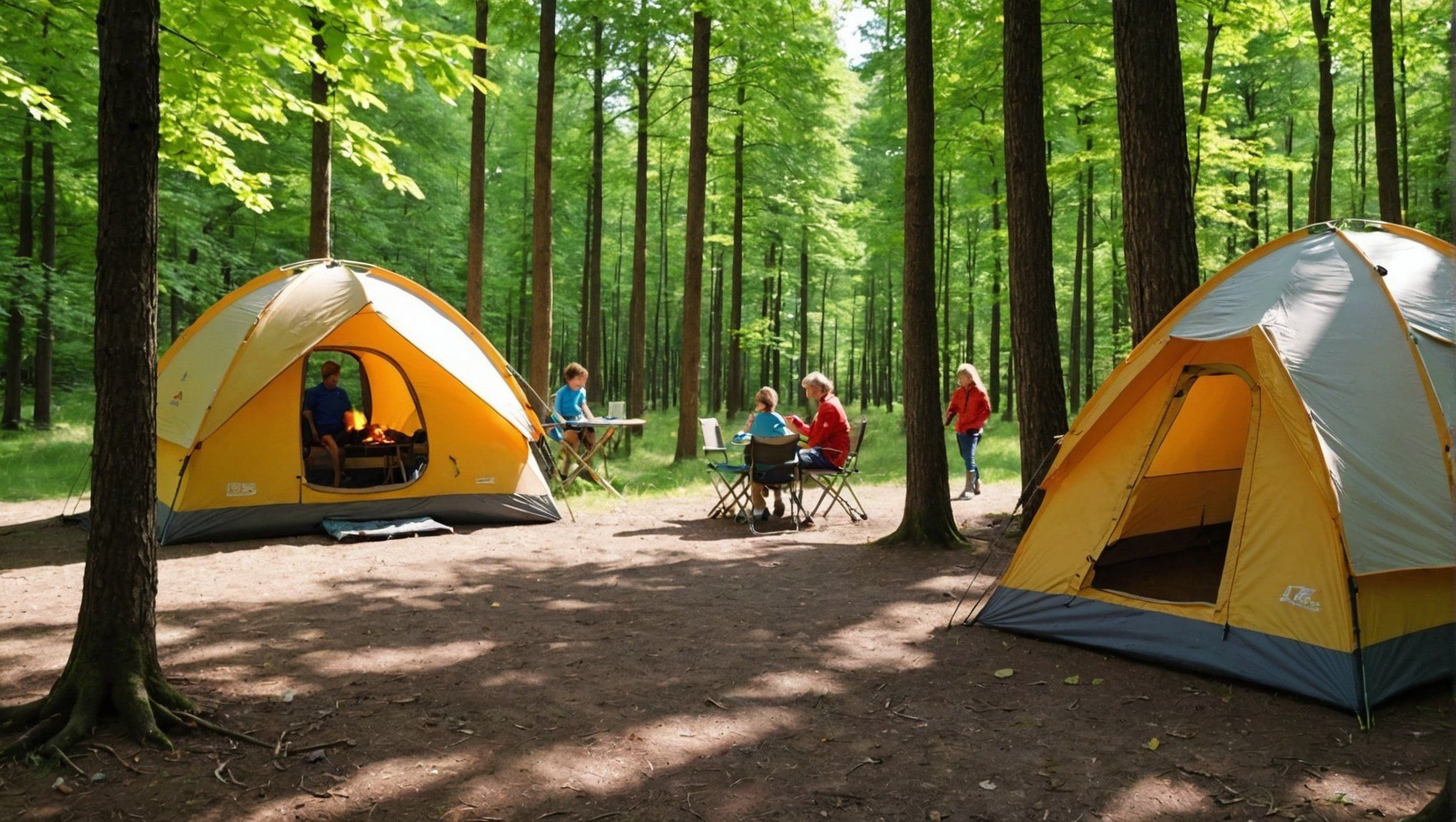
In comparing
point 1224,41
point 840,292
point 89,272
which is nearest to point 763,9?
point 1224,41

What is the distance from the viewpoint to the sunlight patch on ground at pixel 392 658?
455 cm

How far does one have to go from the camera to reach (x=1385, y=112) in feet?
31.7

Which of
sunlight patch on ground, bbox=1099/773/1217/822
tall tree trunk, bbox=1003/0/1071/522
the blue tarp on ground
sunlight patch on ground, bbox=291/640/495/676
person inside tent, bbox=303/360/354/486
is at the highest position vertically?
tall tree trunk, bbox=1003/0/1071/522

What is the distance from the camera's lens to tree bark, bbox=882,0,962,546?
7.71 meters

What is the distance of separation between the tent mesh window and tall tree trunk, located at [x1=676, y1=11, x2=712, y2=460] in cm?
764

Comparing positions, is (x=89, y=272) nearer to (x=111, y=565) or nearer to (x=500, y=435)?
(x=500, y=435)

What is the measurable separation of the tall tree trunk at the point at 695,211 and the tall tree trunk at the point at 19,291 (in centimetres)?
1038

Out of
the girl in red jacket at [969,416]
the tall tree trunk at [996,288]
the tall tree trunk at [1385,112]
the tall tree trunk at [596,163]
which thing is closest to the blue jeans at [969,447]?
the girl in red jacket at [969,416]

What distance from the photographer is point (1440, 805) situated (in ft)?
8.70

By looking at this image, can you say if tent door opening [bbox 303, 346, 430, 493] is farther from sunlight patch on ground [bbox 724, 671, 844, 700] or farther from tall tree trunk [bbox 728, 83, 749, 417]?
tall tree trunk [bbox 728, 83, 749, 417]

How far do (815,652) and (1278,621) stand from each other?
2314mm

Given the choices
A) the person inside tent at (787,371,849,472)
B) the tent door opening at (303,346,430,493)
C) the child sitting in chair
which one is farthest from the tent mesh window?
the tent door opening at (303,346,430,493)

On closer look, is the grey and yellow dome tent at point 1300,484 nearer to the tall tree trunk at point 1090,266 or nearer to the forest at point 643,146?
the forest at point 643,146

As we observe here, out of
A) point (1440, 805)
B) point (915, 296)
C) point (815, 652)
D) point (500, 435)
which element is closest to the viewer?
point (1440, 805)
